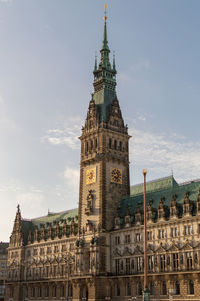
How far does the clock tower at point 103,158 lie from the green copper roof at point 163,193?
14.5 feet

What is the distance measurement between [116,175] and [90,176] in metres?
7.15

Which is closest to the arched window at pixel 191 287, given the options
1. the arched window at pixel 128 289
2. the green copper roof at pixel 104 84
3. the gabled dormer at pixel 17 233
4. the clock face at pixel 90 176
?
the arched window at pixel 128 289

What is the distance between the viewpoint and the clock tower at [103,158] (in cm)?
10919

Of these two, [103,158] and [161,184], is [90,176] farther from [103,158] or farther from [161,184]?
[161,184]

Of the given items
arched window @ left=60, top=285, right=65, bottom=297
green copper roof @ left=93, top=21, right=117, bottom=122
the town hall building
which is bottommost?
arched window @ left=60, top=285, right=65, bottom=297

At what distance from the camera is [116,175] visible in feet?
374

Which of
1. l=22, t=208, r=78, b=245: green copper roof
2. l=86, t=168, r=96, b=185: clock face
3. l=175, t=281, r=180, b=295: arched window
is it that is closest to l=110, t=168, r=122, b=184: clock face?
l=86, t=168, r=96, b=185: clock face

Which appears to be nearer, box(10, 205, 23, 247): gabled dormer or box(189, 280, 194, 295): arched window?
box(189, 280, 194, 295): arched window

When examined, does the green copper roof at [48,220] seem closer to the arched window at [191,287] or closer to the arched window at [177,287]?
the arched window at [177,287]

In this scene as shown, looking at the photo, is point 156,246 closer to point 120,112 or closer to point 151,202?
point 151,202

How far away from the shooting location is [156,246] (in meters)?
94.3

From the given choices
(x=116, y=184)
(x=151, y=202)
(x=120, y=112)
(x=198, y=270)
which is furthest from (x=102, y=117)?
(x=198, y=270)

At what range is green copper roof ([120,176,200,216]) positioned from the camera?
95.7m

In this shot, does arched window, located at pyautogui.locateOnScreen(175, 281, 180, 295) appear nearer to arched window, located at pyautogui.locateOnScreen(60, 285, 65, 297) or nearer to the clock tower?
the clock tower
